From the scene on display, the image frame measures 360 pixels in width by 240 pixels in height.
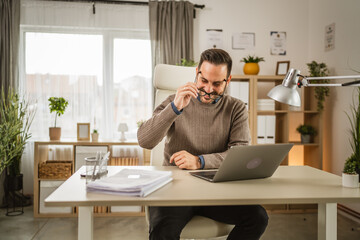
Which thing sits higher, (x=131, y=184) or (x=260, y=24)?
(x=260, y=24)

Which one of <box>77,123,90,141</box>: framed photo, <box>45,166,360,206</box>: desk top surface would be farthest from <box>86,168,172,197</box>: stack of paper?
<box>77,123,90,141</box>: framed photo

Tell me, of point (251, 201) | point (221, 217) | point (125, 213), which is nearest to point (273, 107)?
point (125, 213)

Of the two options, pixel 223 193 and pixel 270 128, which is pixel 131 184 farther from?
pixel 270 128

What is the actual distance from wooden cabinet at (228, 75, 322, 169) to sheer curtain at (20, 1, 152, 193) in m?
1.15

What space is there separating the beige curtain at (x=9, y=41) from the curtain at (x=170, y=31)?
139cm

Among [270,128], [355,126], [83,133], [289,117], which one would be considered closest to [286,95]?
[355,126]

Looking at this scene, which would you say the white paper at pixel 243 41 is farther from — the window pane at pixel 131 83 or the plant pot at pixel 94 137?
the plant pot at pixel 94 137

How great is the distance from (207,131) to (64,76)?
245cm

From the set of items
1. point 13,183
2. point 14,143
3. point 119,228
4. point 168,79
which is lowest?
point 119,228

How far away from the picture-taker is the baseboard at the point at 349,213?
299cm

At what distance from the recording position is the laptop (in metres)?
1.15

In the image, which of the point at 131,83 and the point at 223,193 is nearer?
the point at 223,193

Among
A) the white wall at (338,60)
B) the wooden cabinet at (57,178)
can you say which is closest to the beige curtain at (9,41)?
the wooden cabinet at (57,178)

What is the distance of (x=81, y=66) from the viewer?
3.66 m
